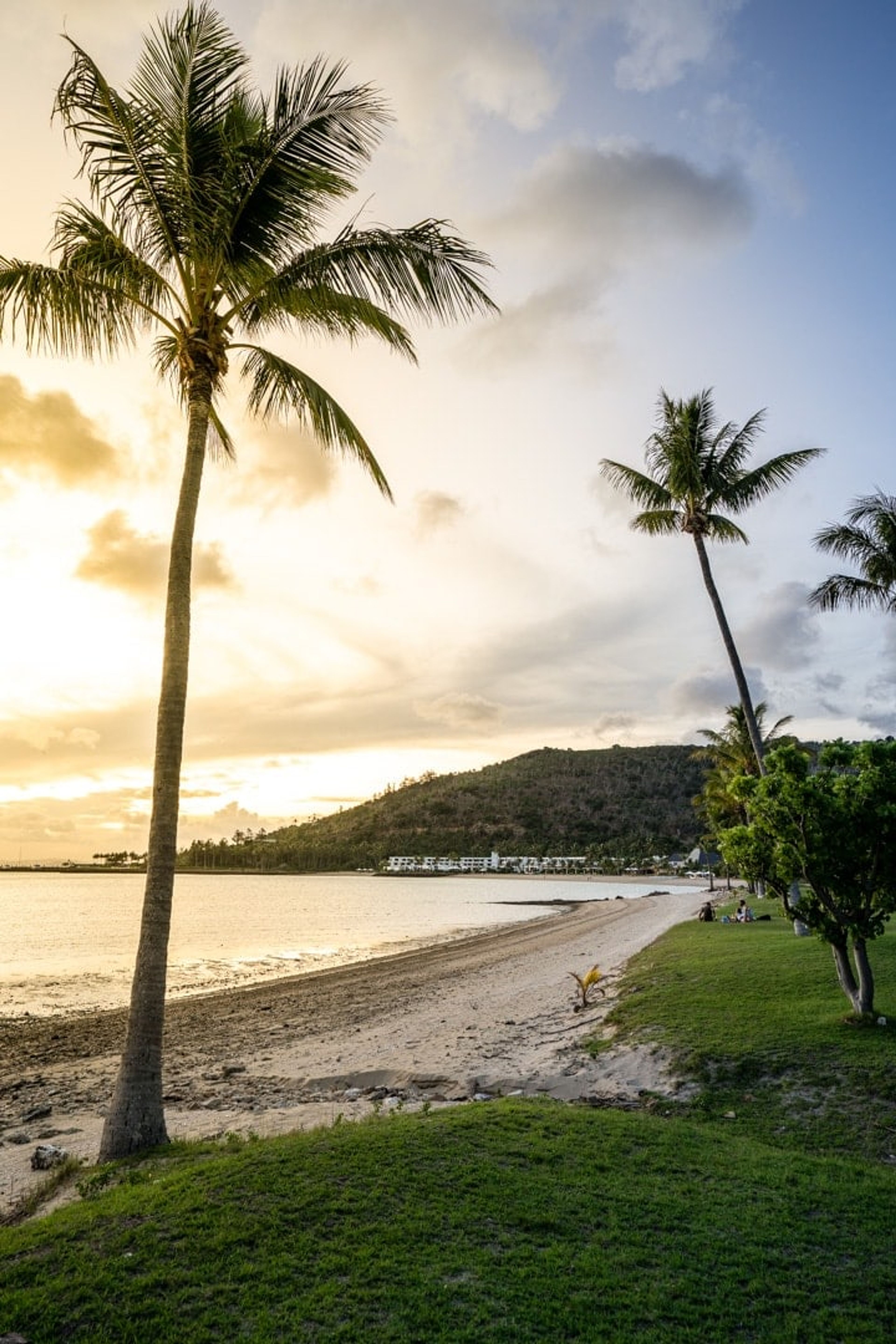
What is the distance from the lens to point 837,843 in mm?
10023

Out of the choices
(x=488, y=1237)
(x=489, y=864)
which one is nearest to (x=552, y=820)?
(x=489, y=864)

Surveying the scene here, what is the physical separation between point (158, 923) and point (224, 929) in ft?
145

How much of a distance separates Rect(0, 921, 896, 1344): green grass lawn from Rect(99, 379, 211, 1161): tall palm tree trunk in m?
0.49

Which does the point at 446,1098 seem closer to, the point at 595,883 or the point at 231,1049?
the point at 231,1049

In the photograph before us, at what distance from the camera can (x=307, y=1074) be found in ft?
39.3

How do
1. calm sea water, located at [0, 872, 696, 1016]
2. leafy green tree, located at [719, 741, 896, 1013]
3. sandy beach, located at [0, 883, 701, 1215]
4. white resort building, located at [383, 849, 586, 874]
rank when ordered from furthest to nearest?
1. white resort building, located at [383, 849, 586, 874]
2. calm sea water, located at [0, 872, 696, 1016]
3. leafy green tree, located at [719, 741, 896, 1013]
4. sandy beach, located at [0, 883, 701, 1215]

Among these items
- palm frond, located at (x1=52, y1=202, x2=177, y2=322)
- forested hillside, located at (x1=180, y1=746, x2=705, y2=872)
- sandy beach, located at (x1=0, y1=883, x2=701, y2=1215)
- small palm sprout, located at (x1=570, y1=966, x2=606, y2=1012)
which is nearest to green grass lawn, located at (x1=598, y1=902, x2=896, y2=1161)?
small palm sprout, located at (x1=570, y1=966, x2=606, y2=1012)

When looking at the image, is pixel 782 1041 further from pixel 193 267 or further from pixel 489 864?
pixel 489 864

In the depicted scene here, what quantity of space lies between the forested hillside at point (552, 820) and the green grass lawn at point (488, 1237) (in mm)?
143480

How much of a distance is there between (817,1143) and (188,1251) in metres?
5.95

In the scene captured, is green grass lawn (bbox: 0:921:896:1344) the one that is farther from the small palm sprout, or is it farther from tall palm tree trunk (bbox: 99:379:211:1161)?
the small palm sprout

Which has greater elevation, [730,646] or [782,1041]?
[730,646]

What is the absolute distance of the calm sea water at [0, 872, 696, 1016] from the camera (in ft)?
83.8

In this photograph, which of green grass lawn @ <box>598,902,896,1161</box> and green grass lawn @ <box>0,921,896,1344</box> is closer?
green grass lawn @ <box>0,921,896,1344</box>
